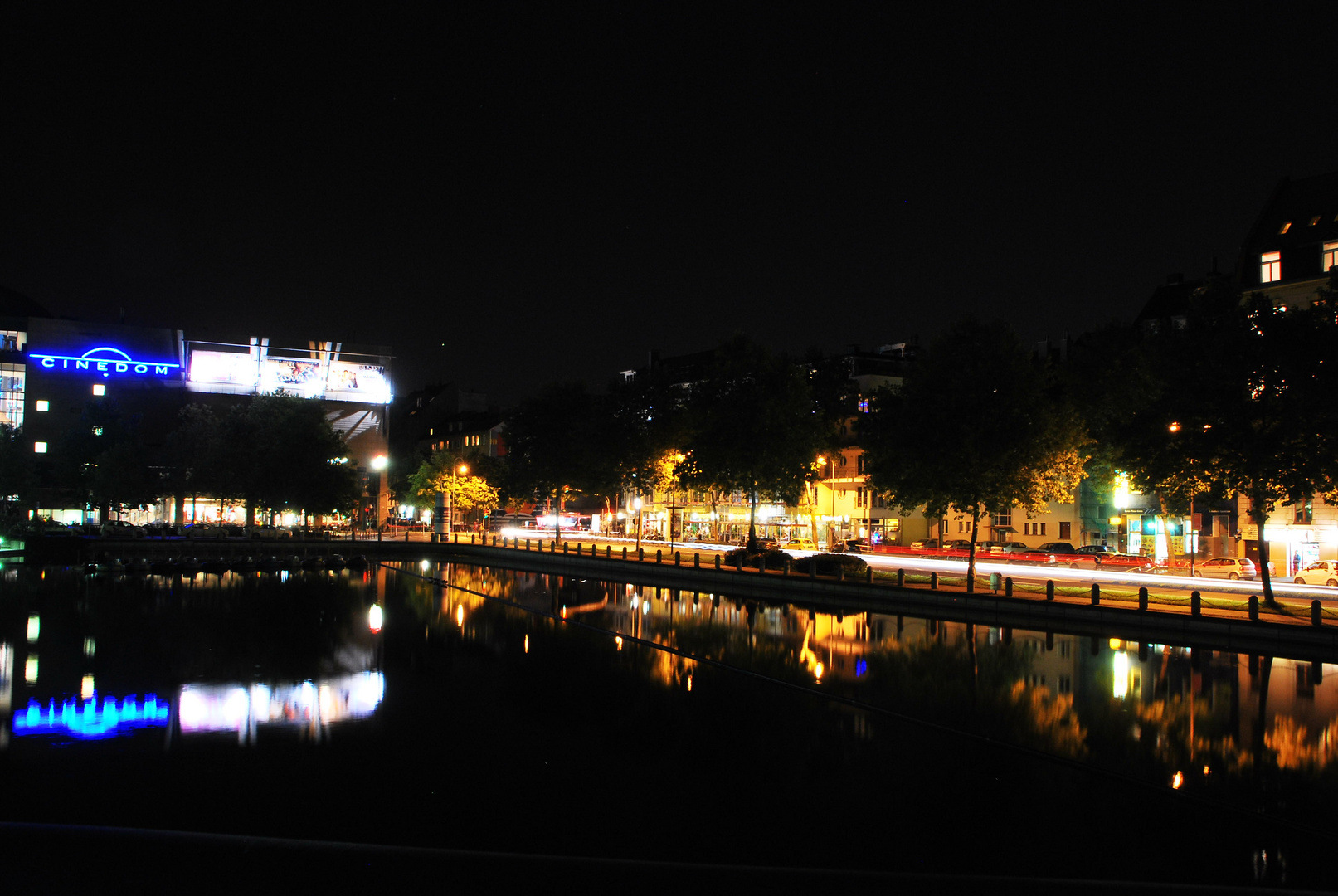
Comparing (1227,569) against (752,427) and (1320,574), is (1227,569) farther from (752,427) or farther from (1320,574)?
(752,427)

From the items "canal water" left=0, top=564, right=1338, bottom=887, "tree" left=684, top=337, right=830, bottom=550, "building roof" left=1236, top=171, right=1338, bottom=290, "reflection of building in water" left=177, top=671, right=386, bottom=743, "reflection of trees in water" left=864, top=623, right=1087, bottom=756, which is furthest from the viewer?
"tree" left=684, top=337, right=830, bottom=550

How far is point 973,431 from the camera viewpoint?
111ft

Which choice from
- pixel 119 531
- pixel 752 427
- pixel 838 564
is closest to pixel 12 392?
pixel 119 531

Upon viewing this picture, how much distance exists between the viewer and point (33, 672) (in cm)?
2014

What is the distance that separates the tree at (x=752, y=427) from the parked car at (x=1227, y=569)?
1951 centimetres

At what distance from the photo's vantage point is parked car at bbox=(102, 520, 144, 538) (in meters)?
66.3

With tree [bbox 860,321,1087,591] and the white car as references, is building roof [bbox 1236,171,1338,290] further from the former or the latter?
tree [bbox 860,321,1087,591]

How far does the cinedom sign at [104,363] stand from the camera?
89500 mm

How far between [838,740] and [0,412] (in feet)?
330

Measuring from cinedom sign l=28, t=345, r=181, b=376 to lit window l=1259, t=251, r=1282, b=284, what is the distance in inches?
3778

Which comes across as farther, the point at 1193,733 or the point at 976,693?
the point at 976,693

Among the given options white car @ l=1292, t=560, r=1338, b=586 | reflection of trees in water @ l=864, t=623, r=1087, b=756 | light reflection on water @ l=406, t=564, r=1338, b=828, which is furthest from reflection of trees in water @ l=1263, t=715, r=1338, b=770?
white car @ l=1292, t=560, r=1338, b=586

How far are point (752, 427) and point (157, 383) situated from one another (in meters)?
74.7

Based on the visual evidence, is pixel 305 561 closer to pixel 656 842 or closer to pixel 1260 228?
pixel 656 842
